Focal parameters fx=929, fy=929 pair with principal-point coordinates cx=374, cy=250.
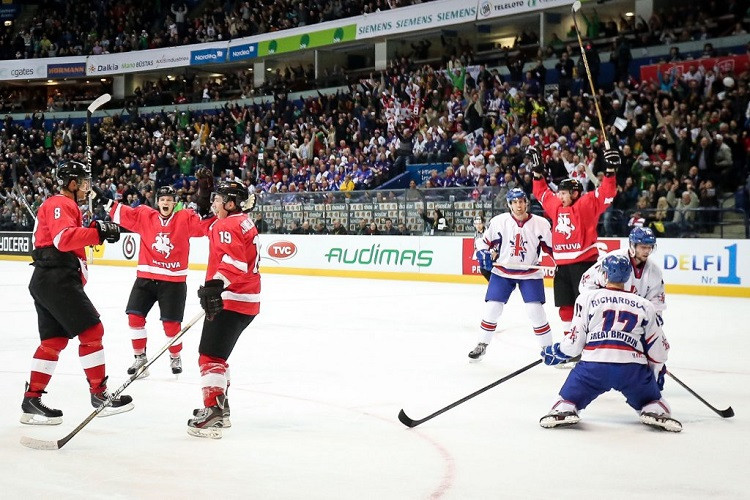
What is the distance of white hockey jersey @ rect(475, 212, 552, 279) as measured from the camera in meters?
8.35

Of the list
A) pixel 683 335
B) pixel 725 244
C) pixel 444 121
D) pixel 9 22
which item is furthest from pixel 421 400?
pixel 9 22

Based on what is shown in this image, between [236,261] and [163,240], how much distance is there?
2241mm

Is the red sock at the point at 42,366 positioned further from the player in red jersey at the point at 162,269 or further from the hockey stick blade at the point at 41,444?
the player in red jersey at the point at 162,269

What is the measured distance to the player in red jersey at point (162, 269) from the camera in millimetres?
7414

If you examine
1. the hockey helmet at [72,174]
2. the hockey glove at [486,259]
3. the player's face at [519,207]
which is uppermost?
the hockey helmet at [72,174]

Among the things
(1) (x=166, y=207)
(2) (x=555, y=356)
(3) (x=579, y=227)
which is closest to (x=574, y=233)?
(3) (x=579, y=227)

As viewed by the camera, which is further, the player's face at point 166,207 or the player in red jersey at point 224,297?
the player's face at point 166,207

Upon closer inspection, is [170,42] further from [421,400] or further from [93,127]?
[421,400]

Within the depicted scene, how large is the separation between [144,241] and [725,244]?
1034 cm

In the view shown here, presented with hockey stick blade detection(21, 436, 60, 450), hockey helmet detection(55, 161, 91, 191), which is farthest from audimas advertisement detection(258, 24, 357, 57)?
hockey stick blade detection(21, 436, 60, 450)

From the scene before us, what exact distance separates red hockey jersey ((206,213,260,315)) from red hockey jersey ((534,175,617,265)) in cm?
385

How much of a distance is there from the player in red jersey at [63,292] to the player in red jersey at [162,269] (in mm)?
1674

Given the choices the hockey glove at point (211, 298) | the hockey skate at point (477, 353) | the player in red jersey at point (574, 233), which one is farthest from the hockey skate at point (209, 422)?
the player in red jersey at point (574, 233)

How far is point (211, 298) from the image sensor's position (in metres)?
5.14
